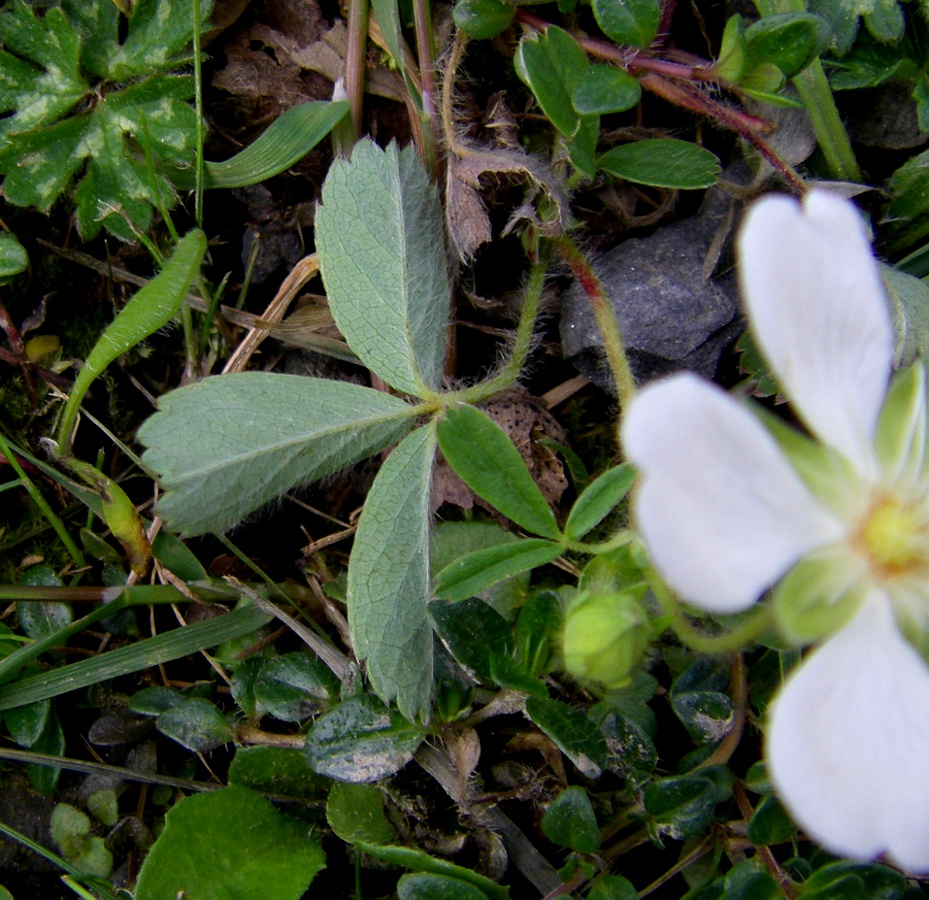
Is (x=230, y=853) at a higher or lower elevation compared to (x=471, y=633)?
lower

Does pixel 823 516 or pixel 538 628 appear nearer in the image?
pixel 823 516

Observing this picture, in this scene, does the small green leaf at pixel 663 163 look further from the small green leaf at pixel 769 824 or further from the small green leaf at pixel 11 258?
the small green leaf at pixel 11 258

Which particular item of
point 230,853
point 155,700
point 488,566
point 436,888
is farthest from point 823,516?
point 155,700

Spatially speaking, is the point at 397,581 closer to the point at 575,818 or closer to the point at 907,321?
the point at 575,818

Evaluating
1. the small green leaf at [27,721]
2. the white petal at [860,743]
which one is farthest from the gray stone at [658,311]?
the small green leaf at [27,721]

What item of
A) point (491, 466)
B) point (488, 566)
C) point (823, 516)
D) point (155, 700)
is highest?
point (823, 516)

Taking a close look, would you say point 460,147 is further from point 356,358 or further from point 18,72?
point 18,72
